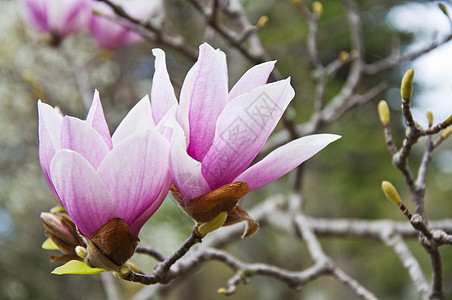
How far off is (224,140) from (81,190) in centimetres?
11

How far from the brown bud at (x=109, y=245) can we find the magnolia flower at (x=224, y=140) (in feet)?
0.17

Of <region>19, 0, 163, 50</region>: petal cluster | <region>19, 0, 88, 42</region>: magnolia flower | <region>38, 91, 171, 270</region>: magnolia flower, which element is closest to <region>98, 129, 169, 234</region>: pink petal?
<region>38, 91, 171, 270</region>: magnolia flower

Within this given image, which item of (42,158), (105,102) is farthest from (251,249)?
(42,158)

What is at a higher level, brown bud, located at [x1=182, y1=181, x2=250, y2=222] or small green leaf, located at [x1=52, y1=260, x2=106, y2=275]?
brown bud, located at [x1=182, y1=181, x2=250, y2=222]

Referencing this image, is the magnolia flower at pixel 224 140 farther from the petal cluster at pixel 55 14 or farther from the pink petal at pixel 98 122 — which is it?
the petal cluster at pixel 55 14

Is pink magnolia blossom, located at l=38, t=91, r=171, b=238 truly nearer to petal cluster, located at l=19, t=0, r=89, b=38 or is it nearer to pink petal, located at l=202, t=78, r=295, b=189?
pink petal, located at l=202, t=78, r=295, b=189

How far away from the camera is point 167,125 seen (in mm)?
325

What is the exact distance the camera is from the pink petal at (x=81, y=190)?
0.32 metres

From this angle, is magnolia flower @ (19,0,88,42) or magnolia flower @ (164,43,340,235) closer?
magnolia flower @ (164,43,340,235)

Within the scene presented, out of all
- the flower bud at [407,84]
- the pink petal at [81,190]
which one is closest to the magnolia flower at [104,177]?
the pink petal at [81,190]

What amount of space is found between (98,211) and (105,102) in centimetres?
210

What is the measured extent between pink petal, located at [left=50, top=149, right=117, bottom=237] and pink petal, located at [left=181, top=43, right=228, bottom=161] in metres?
0.08

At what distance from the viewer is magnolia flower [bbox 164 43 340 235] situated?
33 cm

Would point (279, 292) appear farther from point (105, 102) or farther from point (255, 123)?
point (255, 123)
